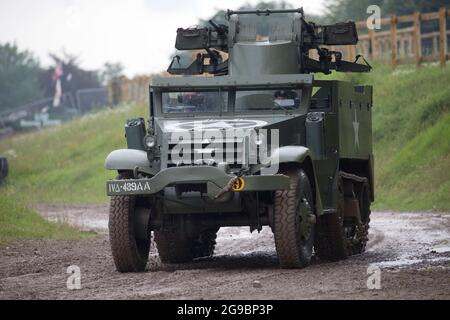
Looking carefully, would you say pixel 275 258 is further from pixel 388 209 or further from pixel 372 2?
pixel 372 2

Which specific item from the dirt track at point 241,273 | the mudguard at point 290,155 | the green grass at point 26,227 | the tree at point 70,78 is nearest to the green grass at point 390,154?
the dirt track at point 241,273

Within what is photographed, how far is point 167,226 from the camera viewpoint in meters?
15.5

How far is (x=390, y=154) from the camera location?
103ft

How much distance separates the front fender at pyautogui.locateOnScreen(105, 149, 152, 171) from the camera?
15.0 metres

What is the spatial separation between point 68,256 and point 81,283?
4.16m

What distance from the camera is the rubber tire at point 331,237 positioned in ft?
54.7

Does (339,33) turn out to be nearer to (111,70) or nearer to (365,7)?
(365,7)

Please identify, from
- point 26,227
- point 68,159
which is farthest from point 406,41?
point 26,227

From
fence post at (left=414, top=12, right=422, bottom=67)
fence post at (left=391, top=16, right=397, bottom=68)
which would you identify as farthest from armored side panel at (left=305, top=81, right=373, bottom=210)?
fence post at (left=391, top=16, right=397, bottom=68)

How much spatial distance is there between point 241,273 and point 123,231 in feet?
4.59

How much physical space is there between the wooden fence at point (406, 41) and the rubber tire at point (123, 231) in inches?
810

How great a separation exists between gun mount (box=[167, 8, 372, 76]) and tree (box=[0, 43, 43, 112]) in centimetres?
7935

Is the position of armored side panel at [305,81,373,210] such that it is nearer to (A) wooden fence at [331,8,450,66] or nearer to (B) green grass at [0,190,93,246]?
(B) green grass at [0,190,93,246]
